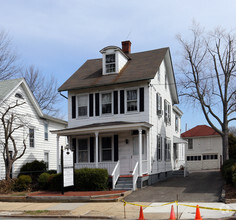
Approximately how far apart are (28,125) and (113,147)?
7302 millimetres

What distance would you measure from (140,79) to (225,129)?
9672 millimetres

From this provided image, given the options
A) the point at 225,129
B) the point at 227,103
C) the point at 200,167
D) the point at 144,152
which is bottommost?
the point at 200,167

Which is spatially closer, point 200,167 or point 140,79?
point 140,79

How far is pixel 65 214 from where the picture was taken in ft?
40.7

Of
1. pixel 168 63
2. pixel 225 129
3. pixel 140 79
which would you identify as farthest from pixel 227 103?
pixel 140 79

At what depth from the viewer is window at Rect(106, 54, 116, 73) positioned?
22.8 m

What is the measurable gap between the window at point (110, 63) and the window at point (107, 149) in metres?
4.97

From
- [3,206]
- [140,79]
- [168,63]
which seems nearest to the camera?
[3,206]

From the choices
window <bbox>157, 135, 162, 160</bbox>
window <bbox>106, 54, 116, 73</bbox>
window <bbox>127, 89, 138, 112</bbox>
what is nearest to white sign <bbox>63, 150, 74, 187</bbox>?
window <bbox>127, 89, 138, 112</bbox>

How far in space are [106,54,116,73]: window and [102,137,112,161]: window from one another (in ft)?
16.3

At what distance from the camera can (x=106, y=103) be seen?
21.8 m

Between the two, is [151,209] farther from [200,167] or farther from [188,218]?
[200,167]

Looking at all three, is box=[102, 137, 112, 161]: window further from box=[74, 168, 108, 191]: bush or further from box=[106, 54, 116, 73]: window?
box=[106, 54, 116, 73]: window

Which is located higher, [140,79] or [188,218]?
[140,79]
